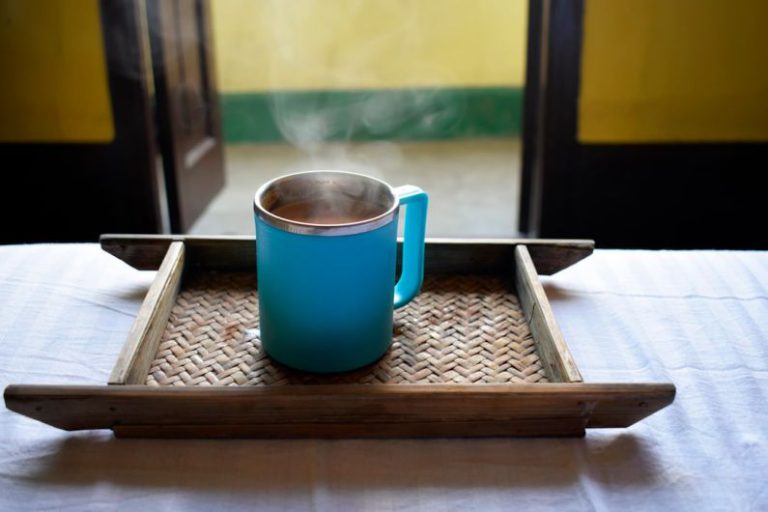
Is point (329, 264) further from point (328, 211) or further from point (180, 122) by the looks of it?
point (180, 122)

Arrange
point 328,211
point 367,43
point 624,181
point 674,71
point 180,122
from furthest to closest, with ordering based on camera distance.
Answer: point 367,43 → point 180,122 → point 624,181 → point 674,71 → point 328,211

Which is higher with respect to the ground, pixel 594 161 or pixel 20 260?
pixel 20 260

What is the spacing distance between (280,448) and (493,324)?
31 centimetres

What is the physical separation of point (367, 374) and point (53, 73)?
2.01m

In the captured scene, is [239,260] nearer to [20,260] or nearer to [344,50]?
[20,260]

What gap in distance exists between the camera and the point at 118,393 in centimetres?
67

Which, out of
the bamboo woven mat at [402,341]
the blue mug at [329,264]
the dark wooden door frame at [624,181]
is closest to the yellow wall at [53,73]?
the dark wooden door frame at [624,181]

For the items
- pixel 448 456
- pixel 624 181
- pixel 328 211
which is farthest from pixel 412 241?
pixel 624 181

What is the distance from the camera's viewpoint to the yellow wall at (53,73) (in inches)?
90.5

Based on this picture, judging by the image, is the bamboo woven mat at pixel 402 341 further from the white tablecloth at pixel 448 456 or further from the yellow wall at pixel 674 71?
the yellow wall at pixel 674 71

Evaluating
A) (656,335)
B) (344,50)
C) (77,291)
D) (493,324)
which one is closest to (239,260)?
(77,291)

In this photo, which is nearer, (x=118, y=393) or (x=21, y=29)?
(x=118, y=393)

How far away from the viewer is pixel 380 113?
388cm

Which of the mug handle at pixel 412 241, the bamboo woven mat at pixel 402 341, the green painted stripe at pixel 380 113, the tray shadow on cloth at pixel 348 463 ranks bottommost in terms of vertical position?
the green painted stripe at pixel 380 113
